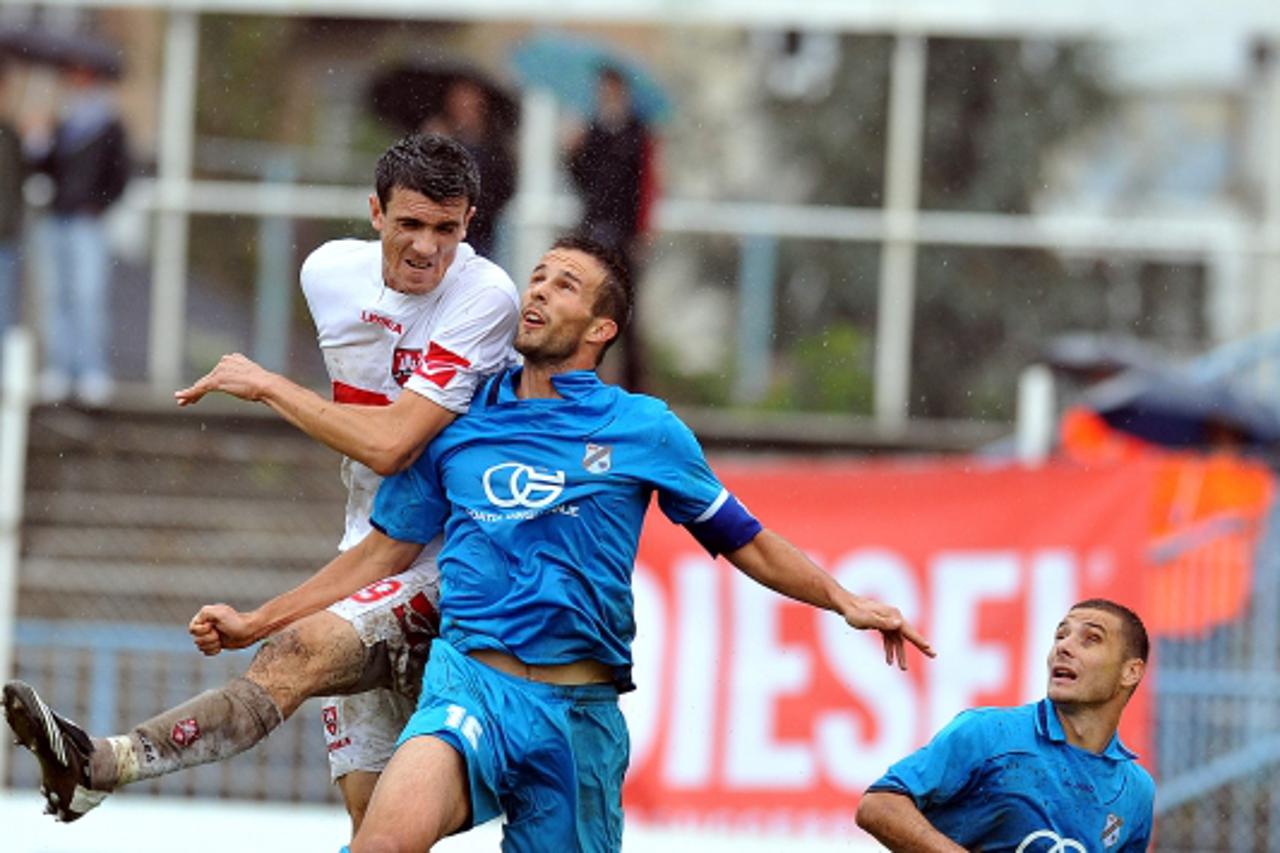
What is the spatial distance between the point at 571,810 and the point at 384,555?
882 mm

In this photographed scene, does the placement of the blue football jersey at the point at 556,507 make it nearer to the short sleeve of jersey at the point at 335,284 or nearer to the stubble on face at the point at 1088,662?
the short sleeve of jersey at the point at 335,284

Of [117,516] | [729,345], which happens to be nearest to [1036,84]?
[729,345]

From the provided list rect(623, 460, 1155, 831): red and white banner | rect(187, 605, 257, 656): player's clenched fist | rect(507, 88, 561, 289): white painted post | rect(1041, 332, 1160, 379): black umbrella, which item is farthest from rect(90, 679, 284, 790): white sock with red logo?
rect(1041, 332, 1160, 379): black umbrella

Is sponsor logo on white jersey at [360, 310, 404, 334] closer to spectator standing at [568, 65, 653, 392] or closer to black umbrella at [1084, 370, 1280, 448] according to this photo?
spectator standing at [568, 65, 653, 392]

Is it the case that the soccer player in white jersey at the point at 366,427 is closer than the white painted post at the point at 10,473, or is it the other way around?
the soccer player in white jersey at the point at 366,427

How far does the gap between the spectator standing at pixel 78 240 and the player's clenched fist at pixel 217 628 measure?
Answer: 7054 mm

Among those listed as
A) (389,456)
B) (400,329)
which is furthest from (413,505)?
(400,329)

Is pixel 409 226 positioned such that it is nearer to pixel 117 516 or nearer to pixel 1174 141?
pixel 117 516

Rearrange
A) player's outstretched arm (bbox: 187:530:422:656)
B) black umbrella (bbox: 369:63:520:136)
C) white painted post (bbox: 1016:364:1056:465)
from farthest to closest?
1. white painted post (bbox: 1016:364:1056:465)
2. black umbrella (bbox: 369:63:520:136)
3. player's outstretched arm (bbox: 187:530:422:656)

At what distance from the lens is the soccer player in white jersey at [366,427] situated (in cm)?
584

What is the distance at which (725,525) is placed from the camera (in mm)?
6219

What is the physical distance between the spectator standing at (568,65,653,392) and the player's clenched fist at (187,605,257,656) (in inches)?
107

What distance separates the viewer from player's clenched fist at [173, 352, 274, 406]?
5.85 metres

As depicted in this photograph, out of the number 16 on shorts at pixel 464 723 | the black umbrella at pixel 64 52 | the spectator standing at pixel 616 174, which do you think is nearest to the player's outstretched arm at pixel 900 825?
the number 16 on shorts at pixel 464 723
